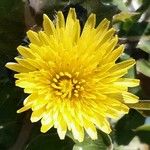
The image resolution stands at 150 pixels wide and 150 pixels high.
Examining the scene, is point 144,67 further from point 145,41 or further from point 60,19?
point 60,19

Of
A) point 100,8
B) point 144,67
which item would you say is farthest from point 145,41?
point 100,8

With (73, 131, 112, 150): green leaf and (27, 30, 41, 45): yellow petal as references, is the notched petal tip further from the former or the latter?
(73, 131, 112, 150): green leaf

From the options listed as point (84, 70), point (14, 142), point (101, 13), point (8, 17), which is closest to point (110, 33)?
point (84, 70)

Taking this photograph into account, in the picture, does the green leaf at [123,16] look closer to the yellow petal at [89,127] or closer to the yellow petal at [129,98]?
the yellow petal at [129,98]

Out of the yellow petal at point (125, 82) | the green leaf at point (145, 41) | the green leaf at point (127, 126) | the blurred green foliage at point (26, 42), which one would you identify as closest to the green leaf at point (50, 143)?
the blurred green foliage at point (26, 42)

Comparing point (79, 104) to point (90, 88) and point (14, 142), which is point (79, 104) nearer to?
point (90, 88)

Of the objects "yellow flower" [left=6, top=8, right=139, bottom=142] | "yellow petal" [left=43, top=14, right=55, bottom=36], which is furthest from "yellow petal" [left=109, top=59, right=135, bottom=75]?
"yellow petal" [left=43, top=14, right=55, bottom=36]
